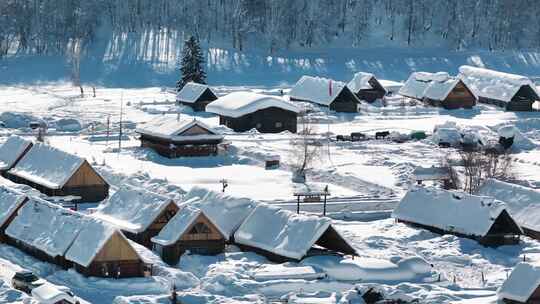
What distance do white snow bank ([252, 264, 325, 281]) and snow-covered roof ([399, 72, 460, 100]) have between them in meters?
47.0

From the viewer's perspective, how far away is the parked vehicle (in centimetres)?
4147

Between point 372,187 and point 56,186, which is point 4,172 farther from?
point 372,187

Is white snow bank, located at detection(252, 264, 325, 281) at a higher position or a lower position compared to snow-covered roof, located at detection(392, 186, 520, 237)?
lower

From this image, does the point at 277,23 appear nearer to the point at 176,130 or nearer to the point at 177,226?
the point at 176,130

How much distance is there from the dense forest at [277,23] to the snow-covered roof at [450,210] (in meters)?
56.3

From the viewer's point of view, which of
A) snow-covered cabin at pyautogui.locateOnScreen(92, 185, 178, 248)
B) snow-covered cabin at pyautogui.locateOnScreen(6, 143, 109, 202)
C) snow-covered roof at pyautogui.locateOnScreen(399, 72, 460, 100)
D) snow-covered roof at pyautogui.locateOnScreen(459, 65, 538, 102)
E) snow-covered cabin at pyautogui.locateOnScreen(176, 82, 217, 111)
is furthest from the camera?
snow-covered roof at pyautogui.locateOnScreen(459, 65, 538, 102)

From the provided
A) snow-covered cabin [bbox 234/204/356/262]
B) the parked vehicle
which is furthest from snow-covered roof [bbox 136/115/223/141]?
the parked vehicle

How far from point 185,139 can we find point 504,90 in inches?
1221

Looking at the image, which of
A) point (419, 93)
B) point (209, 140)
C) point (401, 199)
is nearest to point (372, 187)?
point (401, 199)

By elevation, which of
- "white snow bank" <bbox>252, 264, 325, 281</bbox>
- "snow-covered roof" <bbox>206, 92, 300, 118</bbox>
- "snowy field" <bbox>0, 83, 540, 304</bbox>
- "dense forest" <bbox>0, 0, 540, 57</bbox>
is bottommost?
"snowy field" <bbox>0, 83, 540, 304</bbox>

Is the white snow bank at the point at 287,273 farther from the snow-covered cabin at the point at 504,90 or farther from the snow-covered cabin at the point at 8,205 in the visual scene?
the snow-covered cabin at the point at 504,90

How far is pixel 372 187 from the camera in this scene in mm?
60312

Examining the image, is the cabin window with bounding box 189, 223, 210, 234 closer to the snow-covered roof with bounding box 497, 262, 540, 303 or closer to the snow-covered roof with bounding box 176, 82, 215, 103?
the snow-covered roof with bounding box 497, 262, 540, 303

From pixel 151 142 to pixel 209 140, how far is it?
321 cm
